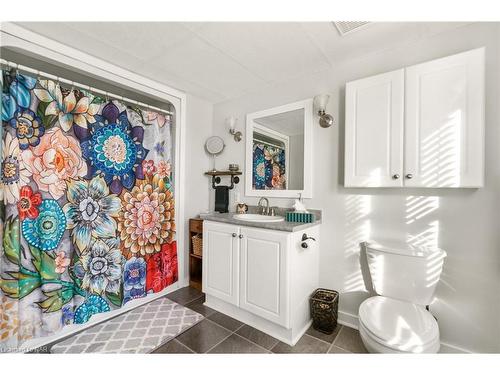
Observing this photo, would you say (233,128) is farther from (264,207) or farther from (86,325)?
(86,325)

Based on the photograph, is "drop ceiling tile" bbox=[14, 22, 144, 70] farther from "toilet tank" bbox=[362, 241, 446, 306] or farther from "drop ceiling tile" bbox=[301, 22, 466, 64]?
"toilet tank" bbox=[362, 241, 446, 306]

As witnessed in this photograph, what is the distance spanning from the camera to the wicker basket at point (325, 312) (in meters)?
1.65

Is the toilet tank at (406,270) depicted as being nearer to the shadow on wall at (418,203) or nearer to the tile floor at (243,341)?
the shadow on wall at (418,203)

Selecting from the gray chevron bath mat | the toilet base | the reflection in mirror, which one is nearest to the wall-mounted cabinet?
the reflection in mirror

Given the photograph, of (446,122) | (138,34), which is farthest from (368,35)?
(138,34)

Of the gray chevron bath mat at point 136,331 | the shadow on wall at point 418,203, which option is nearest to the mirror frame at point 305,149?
the shadow on wall at point 418,203

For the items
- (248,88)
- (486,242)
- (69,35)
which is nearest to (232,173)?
(248,88)

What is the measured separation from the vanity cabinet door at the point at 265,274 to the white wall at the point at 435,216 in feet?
1.78

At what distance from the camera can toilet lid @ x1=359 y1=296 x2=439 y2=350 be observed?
108cm

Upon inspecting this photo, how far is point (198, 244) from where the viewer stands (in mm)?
2395

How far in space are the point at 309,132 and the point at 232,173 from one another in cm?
94

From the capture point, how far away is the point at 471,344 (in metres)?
1.37
